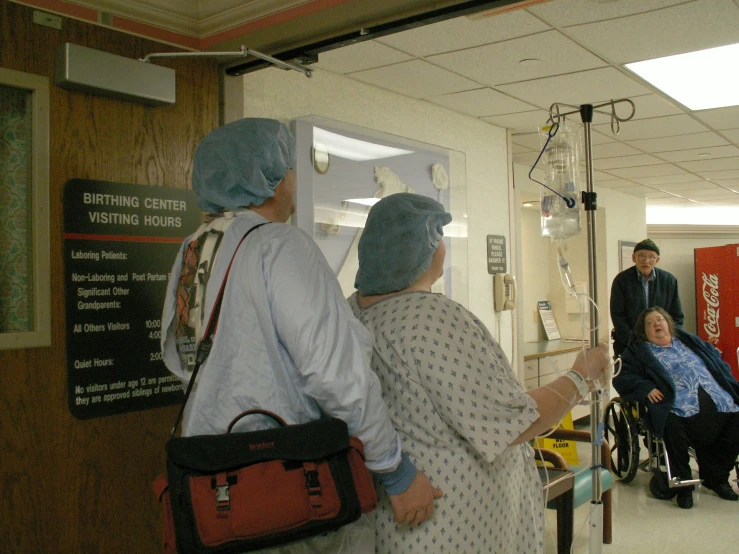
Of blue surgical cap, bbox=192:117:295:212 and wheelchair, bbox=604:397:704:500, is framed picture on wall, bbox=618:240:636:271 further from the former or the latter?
blue surgical cap, bbox=192:117:295:212

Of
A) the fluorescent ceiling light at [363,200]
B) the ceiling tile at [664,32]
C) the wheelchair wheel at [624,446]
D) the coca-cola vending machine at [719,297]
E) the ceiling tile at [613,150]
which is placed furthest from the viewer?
the coca-cola vending machine at [719,297]

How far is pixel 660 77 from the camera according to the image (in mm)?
3217

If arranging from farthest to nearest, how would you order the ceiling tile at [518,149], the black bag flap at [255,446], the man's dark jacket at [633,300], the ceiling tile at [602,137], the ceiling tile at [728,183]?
the ceiling tile at [728,183]
the man's dark jacket at [633,300]
the ceiling tile at [518,149]
the ceiling tile at [602,137]
the black bag flap at [255,446]

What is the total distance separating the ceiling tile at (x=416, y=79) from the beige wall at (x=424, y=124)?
0.06 metres

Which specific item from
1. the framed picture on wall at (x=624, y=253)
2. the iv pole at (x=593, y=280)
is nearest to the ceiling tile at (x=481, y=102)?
the iv pole at (x=593, y=280)

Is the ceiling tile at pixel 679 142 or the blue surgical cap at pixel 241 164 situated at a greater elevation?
the ceiling tile at pixel 679 142

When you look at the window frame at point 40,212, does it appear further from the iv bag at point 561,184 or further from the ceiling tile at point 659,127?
the ceiling tile at point 659,127

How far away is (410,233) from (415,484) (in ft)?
1.84

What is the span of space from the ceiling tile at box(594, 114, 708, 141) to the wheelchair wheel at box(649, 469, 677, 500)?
6.87ft

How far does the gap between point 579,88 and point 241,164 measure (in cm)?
251

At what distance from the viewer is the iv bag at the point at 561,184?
2.16 meters

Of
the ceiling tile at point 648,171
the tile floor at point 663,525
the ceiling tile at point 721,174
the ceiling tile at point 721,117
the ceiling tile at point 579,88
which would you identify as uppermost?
the ceiling tile at point 721,117

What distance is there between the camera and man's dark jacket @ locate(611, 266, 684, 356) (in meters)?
4.94

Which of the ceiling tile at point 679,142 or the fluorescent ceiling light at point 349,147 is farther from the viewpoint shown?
the ceiling tile at point 679,142
